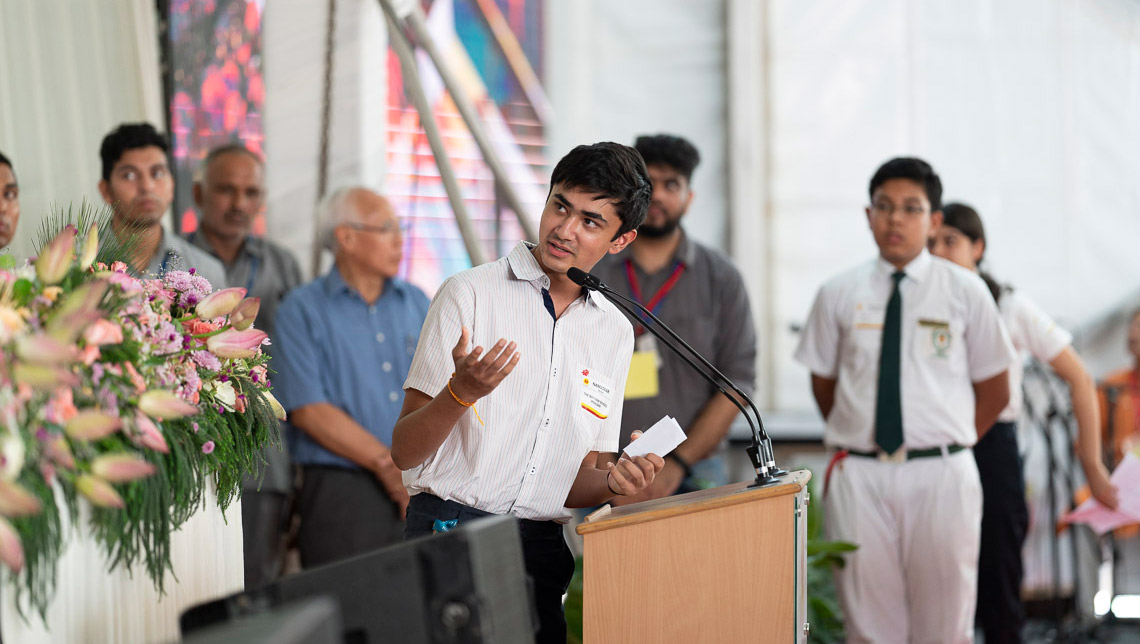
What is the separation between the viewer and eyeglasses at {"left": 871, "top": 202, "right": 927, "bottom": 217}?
3.42 m

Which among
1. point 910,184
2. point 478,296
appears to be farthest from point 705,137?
point 478,296

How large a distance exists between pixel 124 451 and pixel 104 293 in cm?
21

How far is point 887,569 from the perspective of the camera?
3393mm

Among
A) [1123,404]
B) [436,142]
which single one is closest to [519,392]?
[436,142]

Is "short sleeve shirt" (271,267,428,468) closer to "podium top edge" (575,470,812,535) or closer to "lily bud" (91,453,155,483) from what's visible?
"podium top edge" (575,470,812,535)

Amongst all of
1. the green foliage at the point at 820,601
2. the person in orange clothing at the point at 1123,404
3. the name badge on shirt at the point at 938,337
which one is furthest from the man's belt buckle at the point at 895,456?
the person in orange clothing at the point at 1123,404

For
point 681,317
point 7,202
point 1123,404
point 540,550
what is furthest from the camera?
point 1123,404

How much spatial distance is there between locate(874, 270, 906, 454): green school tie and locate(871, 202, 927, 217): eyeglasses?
27cm

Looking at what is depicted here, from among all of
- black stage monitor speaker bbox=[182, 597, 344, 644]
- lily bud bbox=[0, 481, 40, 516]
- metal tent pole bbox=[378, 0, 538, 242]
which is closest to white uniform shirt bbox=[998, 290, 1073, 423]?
metal tent pole bbox=[378, 0, 538, 242]

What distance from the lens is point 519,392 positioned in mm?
2115

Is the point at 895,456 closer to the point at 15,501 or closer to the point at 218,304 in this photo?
the point at 218,304

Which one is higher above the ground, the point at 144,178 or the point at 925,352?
the point at 144,178

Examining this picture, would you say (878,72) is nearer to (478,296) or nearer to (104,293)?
(478,296)

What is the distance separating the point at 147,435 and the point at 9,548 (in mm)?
243
